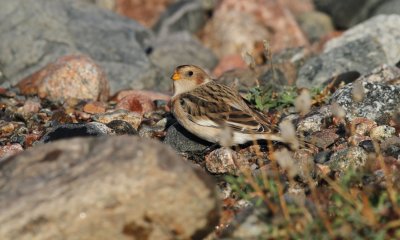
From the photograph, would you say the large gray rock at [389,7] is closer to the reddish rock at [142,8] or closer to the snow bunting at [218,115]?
the reddish rock at [142,8]

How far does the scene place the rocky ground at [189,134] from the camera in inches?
168

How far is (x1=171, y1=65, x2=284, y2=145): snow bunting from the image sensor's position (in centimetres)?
645

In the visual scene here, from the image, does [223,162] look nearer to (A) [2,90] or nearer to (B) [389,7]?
(A) [2,90]

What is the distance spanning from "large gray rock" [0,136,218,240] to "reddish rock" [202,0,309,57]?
875 cm

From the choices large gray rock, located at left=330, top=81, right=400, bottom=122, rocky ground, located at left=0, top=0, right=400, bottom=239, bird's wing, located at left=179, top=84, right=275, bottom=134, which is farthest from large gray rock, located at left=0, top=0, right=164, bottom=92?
large gray rock, located at left=330, top=81, right=400, bottom=122

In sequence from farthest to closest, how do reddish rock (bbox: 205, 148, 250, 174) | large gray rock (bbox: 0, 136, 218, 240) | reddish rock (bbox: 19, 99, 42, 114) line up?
reddish rock (bbox: 19, 99, 42, 114), reddish rock (bbox: 205, 148, 250, 174), large gray rock (bbox: 0, 136, 218, 240)

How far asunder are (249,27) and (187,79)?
6.18 metres

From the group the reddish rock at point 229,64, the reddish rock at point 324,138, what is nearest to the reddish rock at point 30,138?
the reddish rock at point 324,138

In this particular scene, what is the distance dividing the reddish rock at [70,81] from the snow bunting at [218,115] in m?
1.81

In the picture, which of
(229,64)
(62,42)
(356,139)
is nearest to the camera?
(356,139)

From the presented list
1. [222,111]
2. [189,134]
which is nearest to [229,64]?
[189,134]

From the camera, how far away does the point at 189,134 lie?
7066 millimetres

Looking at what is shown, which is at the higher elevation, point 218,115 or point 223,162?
point 218,115

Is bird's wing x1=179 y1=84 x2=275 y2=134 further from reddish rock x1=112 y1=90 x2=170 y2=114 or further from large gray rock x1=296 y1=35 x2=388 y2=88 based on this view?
large gray rock x1=296 y1=35 x2=388 y2=88
